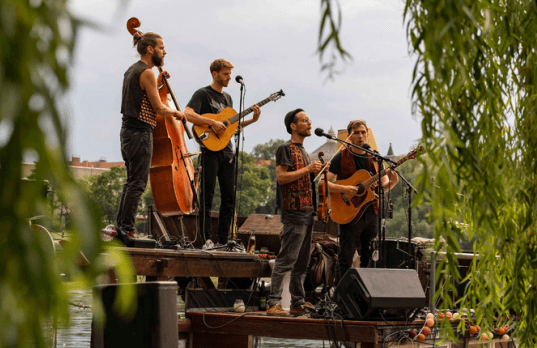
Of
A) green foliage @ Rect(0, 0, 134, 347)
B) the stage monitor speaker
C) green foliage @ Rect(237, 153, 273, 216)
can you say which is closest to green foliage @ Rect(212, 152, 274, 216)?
green foliage @ Rect(237, 153, 273, 216)

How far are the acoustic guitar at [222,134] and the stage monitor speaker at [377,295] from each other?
1.89 metres

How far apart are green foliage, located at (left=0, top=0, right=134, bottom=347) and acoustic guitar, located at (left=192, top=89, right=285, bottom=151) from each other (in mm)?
5152

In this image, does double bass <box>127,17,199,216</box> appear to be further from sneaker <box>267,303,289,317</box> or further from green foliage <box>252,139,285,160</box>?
green foliage <box>252,139,285,160</box>

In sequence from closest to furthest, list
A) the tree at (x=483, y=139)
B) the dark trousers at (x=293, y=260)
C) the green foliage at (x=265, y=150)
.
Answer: the tree at (x=483, y=139) < the dark trousers at (x=293, y=260) < the green foliage at (x=265, y=150)

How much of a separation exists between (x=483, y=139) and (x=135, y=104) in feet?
12.2

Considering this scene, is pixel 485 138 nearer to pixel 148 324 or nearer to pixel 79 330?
pixel 148 324

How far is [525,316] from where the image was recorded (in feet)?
6.64

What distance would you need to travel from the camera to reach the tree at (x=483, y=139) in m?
1.35

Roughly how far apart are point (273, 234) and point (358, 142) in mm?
2594

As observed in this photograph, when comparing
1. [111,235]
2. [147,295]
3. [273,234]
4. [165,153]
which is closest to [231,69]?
[165,153]

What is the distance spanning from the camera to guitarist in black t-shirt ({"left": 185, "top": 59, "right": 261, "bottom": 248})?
576 cm

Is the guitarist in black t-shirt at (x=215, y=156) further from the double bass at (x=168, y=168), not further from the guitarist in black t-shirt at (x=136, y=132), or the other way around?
the guitarist in black t-shirt at (x=136, y=132)

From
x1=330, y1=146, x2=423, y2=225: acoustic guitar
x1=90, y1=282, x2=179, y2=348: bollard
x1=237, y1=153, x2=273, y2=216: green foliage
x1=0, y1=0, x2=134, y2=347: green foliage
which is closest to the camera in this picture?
x1=0, y1=0, x2=134, y2=347: green foliage

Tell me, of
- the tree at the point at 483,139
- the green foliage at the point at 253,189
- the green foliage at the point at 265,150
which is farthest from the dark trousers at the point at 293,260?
the green foliage at the point at 265,150
